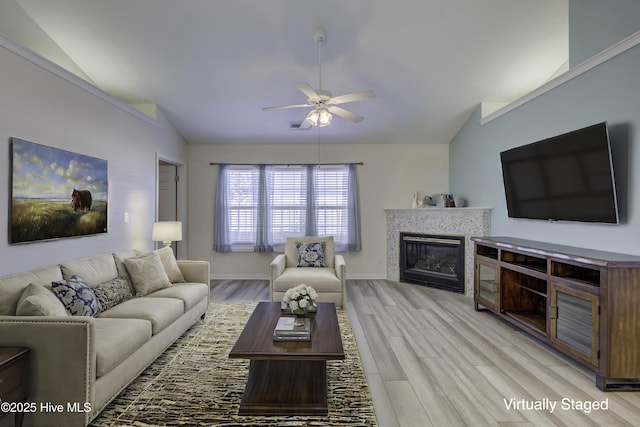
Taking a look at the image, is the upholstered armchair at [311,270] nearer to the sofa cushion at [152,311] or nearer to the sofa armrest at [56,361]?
the sofa cushion at [152,311]

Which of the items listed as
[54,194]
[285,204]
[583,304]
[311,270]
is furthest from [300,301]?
[285,204]

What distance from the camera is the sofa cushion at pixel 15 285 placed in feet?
6.71

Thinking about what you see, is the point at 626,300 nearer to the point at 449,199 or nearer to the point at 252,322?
the point at 252,322

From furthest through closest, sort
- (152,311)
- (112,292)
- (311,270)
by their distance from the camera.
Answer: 1. (311,270)
2. (112,292)
3. (152,311)

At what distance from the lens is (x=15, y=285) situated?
7.01ft

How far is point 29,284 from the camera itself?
7.13 ft

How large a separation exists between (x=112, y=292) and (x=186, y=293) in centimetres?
64

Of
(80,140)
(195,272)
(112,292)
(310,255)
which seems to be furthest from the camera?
(310,255)

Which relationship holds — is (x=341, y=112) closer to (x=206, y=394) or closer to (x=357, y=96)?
(x=357, y=96)

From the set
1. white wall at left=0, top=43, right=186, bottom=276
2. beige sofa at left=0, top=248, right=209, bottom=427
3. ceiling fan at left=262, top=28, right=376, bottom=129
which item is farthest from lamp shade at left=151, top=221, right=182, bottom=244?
ceiling fan at left=262, top=28, right=376, bottom=129

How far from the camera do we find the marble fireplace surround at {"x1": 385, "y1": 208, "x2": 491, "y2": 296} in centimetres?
471

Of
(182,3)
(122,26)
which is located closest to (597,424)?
(182,3)

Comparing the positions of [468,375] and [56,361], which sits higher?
[56,361]

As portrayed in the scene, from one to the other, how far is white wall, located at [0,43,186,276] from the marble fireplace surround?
12.9 ft
